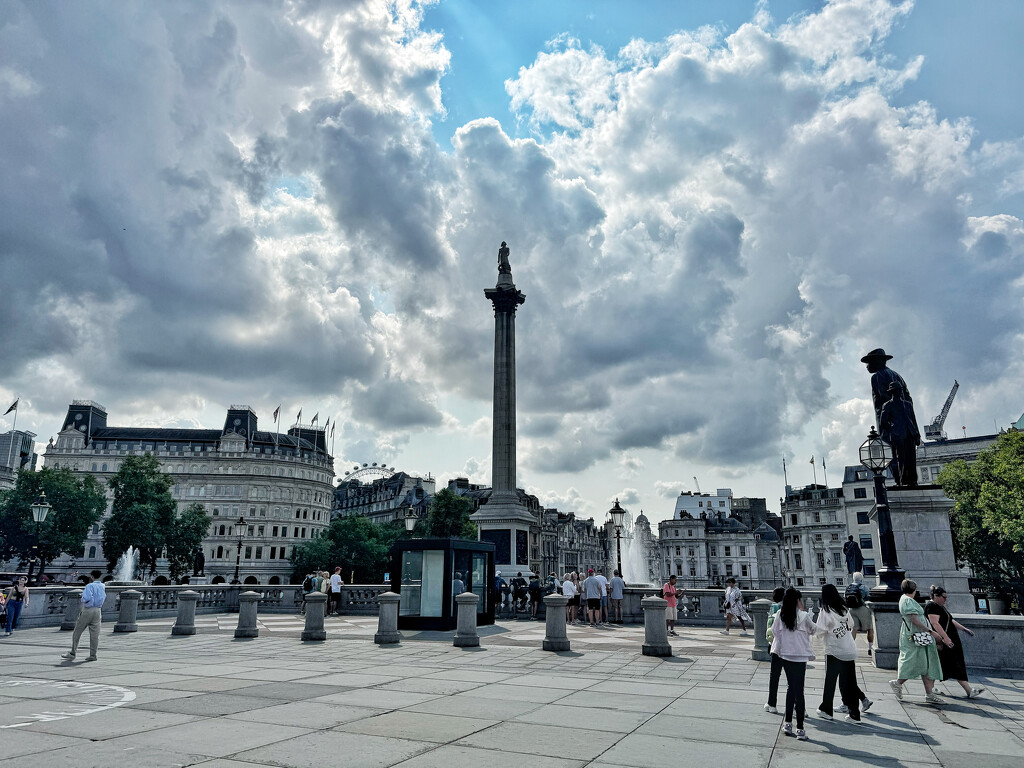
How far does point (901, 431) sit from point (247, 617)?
19.7 meters

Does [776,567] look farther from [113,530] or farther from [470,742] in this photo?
[470,742]

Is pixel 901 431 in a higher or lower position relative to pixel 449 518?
lower

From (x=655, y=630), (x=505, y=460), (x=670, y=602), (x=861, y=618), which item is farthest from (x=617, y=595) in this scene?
(x=505, y=460)

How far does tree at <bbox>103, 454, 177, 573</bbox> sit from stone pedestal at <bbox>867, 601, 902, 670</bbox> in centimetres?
7718

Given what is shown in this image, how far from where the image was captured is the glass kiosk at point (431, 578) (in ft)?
76.8

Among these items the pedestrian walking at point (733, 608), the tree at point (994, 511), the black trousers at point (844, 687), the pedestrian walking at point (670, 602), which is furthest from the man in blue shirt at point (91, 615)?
the tree at point (994, 511)

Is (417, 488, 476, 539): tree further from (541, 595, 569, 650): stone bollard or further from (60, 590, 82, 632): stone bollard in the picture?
(541, 595, 569, 650): stone bollard

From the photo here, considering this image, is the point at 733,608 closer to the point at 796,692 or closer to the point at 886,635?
the point at 886,635

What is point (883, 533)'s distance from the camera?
15547 mm

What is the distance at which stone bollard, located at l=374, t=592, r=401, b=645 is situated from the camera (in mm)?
19625

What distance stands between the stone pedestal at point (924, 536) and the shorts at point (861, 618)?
8.46ft

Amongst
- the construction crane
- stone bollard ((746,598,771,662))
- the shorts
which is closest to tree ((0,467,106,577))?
stone bollard ((746,598,771,662))

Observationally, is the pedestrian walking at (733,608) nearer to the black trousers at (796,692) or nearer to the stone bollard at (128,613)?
the black trousers at (796,692)

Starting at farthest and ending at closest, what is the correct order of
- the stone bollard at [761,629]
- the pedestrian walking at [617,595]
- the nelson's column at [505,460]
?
1. the nelson's column at [505,460]
2. the pedestrian walking at [617,595]
3. the stone bollard at [761,629]
